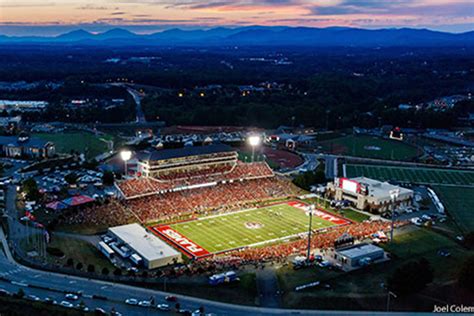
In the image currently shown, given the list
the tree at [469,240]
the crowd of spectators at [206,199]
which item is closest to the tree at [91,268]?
the crowd of spectators at [206,199]

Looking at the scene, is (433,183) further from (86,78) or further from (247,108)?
(86,78)

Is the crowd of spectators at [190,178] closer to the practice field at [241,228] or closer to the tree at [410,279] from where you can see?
the practice field at [241,228]

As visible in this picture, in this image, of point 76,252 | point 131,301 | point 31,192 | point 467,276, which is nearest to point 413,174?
point 467,276

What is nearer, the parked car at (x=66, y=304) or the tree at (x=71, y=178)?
the parked car at (x=66, y=304)

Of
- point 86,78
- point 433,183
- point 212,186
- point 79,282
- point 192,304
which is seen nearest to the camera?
point 192,304

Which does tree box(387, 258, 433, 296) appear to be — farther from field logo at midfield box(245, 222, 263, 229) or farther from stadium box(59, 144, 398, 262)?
field logo at midfield box(245, 222, 263, 229)

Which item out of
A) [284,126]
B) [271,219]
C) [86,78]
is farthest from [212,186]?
[86,78]

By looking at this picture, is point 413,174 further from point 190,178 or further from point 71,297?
point 71,297
